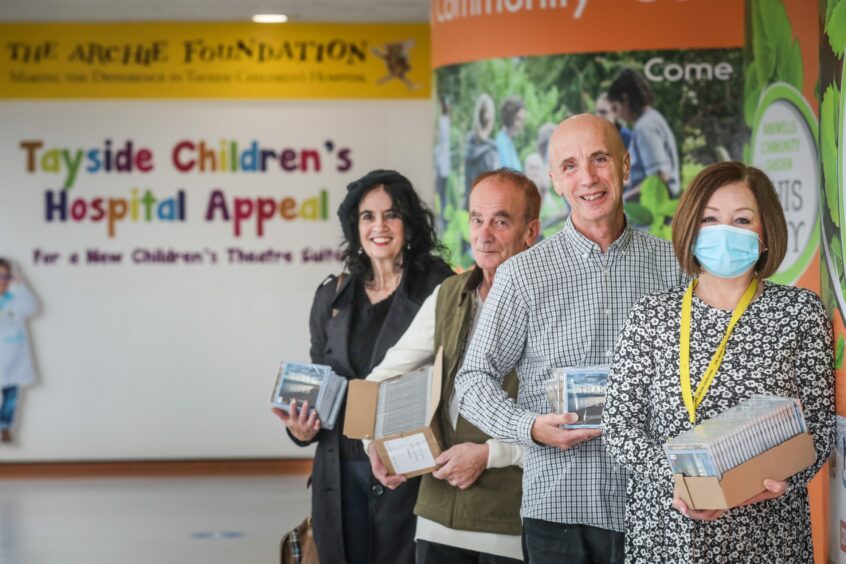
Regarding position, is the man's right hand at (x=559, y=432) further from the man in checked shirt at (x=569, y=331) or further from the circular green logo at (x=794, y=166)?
the circular green logo at (x=794, y=166)

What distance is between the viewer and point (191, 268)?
37.1 feet

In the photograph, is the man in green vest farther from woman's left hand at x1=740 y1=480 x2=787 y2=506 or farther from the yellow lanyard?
woman's left hand at x1=740 y1=480 x2=787 y2=506

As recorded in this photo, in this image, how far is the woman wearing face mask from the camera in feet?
9.18

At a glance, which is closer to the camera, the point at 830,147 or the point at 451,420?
the point at 830,147

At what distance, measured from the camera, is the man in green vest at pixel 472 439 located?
12.2 feet

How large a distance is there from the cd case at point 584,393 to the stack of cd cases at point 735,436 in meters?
0.40

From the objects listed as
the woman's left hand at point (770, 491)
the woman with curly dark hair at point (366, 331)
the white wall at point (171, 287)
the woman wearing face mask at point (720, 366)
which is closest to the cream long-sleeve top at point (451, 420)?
the woman with curly dark hair at point (366, 331)

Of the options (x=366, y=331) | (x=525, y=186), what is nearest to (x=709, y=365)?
(x=525, y=186)

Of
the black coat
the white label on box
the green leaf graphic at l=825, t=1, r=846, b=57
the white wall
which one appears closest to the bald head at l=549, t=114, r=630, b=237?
the green leaf graphic at l=825, t=1, r=846, b=57

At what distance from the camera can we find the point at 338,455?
4555 mm

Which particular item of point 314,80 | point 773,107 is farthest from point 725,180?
point 314,80

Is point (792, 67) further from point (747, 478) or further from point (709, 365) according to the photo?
point (747, 478)

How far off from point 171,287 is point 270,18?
2.34m

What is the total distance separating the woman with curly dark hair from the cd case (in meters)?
1.40
